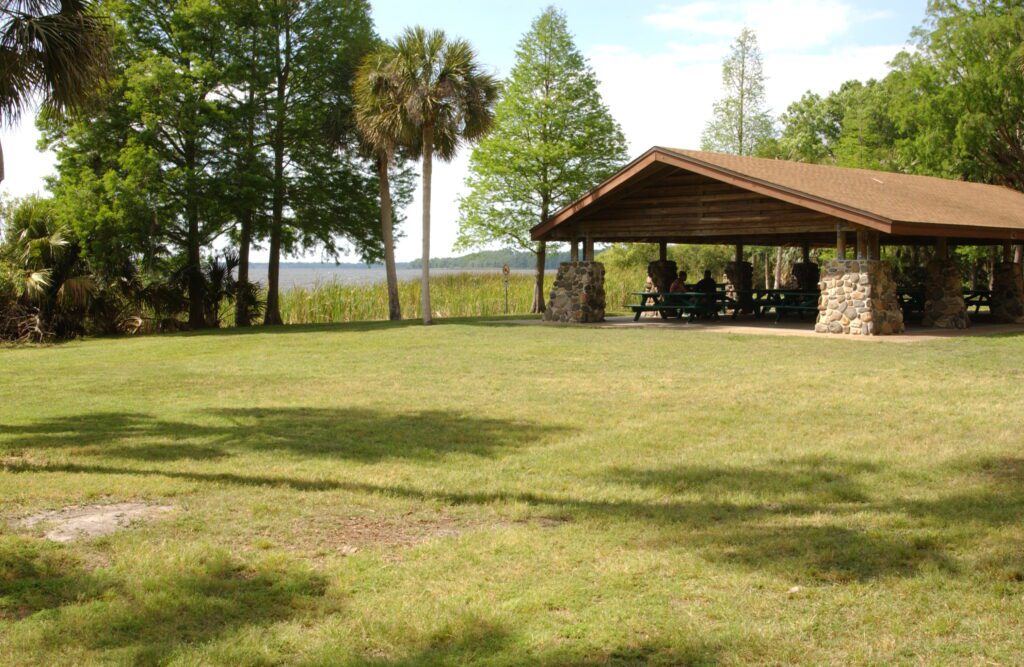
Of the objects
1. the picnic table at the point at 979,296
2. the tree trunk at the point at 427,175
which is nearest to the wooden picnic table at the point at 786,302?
the picnic table at the point at 979,296

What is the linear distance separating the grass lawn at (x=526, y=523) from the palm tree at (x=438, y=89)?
517 inches

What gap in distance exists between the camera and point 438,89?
23000 mm

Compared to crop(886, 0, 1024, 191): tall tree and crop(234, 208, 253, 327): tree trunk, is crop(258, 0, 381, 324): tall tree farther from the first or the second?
crop(886, 0, 1024, 191): tall tree

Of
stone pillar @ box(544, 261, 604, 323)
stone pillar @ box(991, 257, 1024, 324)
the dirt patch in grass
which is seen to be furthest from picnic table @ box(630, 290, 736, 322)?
the dirt patch in grass

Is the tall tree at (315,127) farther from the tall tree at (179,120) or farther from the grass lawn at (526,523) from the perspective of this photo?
the grass lawn at (526,523)

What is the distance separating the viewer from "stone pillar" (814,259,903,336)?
17750 millimetres

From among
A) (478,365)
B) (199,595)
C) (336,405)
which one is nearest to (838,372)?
(478,365)

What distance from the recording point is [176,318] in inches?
960

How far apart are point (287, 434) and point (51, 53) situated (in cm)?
385

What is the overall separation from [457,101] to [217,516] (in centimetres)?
1893

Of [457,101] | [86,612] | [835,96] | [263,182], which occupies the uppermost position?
[835,96]

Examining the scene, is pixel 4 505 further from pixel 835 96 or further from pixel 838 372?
pixel 835 96

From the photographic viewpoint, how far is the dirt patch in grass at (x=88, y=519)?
204 inches

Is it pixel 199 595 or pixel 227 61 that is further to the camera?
pixel 227 61
